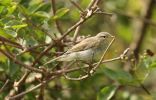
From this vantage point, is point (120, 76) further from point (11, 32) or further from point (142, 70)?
point (11, 32)

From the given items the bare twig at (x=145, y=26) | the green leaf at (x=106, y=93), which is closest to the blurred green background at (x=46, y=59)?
the green leaf at (x=106, y=93)

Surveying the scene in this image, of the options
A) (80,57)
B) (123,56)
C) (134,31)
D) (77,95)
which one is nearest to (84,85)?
(77,95)

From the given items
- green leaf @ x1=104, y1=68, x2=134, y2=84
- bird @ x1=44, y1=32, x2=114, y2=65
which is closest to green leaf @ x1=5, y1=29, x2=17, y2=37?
bird @ x1=44, y1=32, x2=114, y2=65

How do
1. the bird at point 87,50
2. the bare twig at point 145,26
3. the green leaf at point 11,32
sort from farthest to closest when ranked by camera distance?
1. the bare twig at point 145,26
2. the bird at point 87,50
3. the green leaf at point 11,32

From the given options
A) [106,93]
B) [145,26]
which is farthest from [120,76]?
[145,26]

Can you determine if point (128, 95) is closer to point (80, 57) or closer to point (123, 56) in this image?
→ point (80, 57)

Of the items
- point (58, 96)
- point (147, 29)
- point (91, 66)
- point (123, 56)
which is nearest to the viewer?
point (123, 56)

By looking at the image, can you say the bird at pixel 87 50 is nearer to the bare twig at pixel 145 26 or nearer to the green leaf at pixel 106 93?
the green leaf at pixel 106 93

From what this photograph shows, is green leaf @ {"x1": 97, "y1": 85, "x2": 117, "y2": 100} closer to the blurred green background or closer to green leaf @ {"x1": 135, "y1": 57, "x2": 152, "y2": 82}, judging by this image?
the blurred green background
